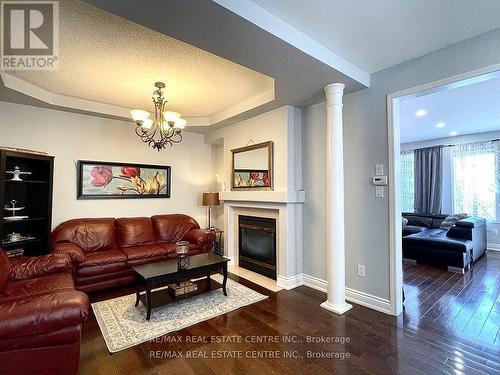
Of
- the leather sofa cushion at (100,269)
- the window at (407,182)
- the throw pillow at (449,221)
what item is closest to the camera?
the leather sofa cushion at (100,269)

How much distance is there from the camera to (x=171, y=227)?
432 cm

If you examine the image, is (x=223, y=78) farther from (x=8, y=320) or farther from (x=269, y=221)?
(x=8, y=320)

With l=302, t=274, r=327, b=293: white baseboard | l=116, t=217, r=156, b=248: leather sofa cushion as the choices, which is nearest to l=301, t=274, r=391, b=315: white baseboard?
l=302, t=274, r=327, b=293: white baseboard

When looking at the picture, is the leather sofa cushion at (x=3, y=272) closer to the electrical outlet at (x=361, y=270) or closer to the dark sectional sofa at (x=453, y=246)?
the electrical outlet at (x=361, y=270)

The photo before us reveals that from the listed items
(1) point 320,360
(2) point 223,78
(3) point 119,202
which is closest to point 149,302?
(1) point 320,360

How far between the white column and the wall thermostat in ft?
1.18

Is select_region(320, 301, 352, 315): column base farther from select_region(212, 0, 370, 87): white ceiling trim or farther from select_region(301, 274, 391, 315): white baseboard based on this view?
select_region(212, 0, 370, 87): white ceiling trim

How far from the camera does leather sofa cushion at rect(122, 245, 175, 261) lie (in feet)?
11.1

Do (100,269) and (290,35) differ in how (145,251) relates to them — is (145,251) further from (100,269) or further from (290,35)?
(290,35)

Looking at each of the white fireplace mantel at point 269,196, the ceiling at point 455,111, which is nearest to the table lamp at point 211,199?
the white fireplace mantel at point 269,196

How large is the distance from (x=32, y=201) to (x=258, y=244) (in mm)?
3253

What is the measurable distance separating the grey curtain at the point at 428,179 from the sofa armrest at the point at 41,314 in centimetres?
732

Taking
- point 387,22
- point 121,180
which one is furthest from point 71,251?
point 387,22

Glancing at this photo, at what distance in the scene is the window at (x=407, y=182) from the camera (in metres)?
6.71
